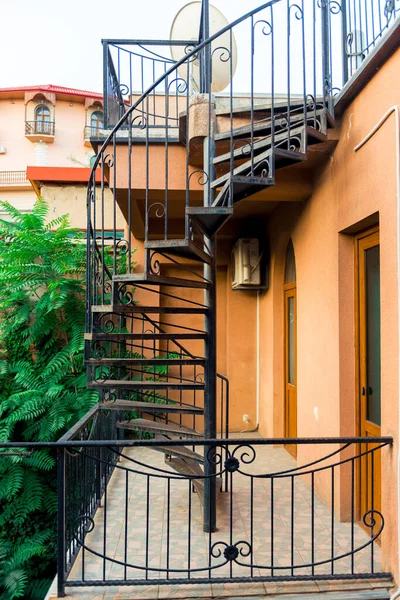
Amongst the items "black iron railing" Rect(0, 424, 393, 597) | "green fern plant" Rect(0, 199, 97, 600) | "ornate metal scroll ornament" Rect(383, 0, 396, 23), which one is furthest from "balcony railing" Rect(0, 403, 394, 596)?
"ornate metal scroll ornament" Rect(383, 0, 396, 23)

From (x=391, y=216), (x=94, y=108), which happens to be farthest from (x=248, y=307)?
(x=94, y=108)

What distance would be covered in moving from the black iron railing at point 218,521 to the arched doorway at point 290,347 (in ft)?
2.50

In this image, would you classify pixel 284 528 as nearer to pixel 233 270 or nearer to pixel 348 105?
pixel 348 105

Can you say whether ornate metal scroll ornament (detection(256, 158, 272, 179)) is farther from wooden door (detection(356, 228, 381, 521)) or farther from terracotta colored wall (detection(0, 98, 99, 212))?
terracotta colored wall (detection(0, 98, 99, 212))

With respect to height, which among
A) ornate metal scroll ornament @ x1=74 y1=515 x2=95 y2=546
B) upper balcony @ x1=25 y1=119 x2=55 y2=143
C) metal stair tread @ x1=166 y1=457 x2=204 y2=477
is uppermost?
upper balcony @ x1=25 y1=119 x2=55 y2=143

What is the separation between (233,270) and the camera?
6.27 metres

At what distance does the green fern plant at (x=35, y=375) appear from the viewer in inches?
185

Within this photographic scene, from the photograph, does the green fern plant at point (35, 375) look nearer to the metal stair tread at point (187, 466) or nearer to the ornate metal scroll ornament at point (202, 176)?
the metal stair tread at point (187, 466)

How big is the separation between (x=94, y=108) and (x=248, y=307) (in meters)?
18.0

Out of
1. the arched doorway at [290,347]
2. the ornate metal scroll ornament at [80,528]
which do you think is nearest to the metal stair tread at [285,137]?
the arched doorway at [290,347]

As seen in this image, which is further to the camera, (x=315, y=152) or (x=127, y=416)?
(x=127, y=416)

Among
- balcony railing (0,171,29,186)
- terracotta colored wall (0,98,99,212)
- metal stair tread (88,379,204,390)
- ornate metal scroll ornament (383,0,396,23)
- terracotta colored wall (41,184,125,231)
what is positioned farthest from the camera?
terracotta colored wall (0,98,99,212)

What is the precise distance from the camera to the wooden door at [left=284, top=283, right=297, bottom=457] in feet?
16.9

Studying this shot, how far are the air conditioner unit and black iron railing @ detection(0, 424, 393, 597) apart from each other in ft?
7.27
